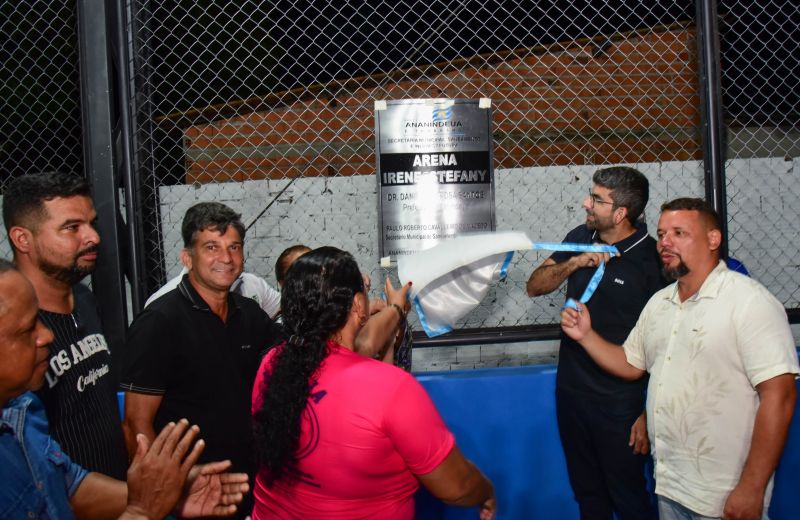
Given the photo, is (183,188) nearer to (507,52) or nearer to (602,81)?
(507,52)

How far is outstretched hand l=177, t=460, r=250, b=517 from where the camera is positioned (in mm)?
1674

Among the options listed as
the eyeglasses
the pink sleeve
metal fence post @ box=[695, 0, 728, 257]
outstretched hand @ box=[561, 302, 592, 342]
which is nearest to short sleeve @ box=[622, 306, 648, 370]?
outstretched hand @ box=[561, 302, 592, 342]

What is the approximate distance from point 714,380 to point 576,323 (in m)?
Answer: 0.60

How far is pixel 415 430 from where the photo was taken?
1583 millimetres

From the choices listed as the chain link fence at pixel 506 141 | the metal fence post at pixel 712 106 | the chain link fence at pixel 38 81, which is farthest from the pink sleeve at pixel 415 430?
the chain link fence at pixel 38 81

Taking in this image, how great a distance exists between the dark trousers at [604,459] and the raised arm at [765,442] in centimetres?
73

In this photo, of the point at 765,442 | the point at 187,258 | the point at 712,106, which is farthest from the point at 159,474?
the point at 712,106

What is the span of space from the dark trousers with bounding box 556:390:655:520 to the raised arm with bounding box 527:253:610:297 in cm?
54

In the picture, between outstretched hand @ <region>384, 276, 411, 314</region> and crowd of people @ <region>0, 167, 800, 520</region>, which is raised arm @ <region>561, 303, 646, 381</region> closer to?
crowd of people @ <region>0, 167, 800, 520</region>

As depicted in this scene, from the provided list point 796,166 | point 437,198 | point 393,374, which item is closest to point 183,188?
point 437,198

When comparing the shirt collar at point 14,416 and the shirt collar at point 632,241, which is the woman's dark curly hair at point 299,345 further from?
the shirt collar at point 632,241

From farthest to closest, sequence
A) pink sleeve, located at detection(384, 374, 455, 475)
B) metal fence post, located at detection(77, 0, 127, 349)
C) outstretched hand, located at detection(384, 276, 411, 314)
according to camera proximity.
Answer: metal fence post, located at detection(77, 0, 127, 349) → outstretched hand, located at detection(384, 276, 411, 314) → pink sleeve, located at detection(384, 374, 455, 475)

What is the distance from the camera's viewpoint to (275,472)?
173 centimetres

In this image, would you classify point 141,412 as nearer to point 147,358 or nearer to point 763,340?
point 147,358
